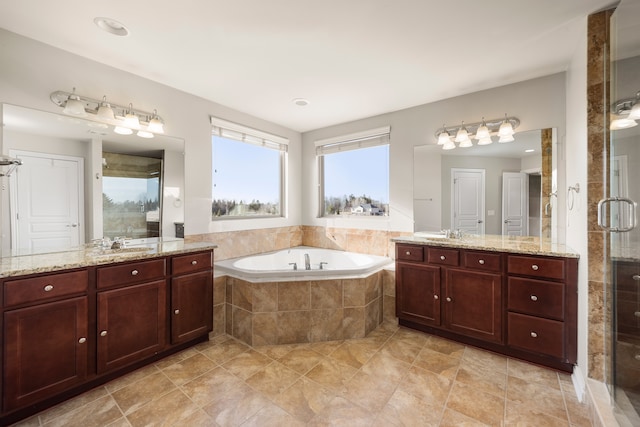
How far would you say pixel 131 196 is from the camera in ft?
8.05

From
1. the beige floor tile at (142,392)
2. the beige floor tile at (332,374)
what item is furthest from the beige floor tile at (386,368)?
the beige floor tile at (142,392)

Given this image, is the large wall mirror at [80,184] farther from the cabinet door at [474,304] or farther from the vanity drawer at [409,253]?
the cabinet door at [474,304]

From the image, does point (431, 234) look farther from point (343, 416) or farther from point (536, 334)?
point (343, 416)

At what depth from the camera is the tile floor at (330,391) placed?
5.35 ft

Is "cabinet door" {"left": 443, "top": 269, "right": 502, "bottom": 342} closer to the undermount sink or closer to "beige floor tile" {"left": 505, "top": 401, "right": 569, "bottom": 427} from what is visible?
the undermount sink

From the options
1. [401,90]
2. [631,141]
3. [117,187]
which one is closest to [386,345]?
[631,141]

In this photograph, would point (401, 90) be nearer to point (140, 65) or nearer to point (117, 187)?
point (140, 65)

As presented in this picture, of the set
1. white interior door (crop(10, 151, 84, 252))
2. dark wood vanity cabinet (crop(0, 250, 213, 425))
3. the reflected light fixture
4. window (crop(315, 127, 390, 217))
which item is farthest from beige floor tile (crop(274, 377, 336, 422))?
the reflected light fixture

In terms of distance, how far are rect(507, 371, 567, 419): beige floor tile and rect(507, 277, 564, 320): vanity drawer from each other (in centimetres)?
51

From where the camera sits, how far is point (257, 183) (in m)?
3.79

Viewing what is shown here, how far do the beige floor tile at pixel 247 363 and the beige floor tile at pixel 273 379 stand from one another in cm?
5

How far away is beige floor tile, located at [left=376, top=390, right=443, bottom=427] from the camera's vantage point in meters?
1.60

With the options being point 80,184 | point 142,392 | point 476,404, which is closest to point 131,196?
point 80,184

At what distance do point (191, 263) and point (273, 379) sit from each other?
116 centimetres
